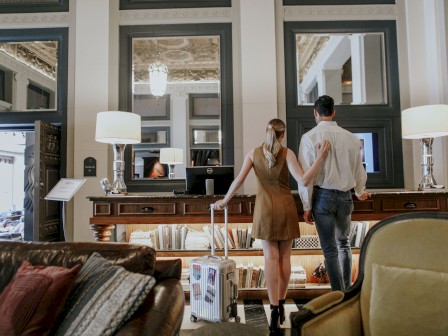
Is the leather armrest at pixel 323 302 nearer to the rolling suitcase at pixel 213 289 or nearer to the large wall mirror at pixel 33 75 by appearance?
the rolling suitcase at pixel 213 289

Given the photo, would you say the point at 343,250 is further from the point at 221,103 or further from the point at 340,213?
the point at 221,103

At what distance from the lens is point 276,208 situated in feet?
7.98

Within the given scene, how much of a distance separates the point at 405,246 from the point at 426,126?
2.01m

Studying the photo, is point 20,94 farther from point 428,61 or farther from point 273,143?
point 428,61

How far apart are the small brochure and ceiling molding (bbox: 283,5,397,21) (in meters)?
2.95

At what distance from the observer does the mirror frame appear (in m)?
4.02

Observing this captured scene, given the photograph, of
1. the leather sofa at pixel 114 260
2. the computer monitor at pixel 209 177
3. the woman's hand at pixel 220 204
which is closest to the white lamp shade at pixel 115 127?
the computer monitor at pixel 209 177

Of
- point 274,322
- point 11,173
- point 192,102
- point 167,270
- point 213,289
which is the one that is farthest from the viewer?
point 11,173

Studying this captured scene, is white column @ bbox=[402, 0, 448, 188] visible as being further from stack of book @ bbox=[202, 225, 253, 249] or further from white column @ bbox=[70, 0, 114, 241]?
white column @ bbox=[70, 0, 114, 241]

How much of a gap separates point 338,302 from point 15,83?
4.39 m

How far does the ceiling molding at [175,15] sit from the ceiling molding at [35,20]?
2.35 feet

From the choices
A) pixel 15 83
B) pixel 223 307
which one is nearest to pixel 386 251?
pixel 223 307

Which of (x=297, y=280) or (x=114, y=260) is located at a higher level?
(x=114, y=260)

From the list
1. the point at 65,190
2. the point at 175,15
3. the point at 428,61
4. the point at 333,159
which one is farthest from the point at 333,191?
the point at 175,15
